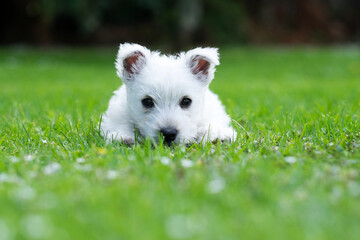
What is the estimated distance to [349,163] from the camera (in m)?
3.65

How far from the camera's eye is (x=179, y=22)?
1997 centimetres

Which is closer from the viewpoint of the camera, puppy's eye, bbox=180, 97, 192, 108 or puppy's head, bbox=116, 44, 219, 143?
puppy's head, bbox=116, 44, 219, 143

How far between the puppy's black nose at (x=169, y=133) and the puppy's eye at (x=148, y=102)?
42 cm

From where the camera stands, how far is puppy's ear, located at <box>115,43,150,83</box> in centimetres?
500

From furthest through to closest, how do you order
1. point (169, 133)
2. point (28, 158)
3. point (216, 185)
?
point (169, 133)
point (28, 158)
point (216, 185)

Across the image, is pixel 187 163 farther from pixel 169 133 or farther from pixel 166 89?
pixel 166 89

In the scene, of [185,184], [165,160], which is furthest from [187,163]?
[185,184]

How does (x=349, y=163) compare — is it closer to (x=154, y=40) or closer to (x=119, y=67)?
(x=119, y=67)

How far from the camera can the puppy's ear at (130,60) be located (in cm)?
500

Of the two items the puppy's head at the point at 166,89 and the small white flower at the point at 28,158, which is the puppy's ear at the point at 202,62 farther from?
the small white flower at the point at 28,158

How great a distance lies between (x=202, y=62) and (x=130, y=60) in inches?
32.1

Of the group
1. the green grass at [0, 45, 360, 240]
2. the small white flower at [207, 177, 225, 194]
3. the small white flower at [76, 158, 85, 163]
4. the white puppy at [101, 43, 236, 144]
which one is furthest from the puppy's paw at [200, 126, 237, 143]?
the small white flower at [207, 177, 225, 194]

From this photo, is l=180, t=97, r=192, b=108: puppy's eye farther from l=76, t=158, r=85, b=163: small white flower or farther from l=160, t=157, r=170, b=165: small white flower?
l=76, t=158, r=85, b=163: small white flower

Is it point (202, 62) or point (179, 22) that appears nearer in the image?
point (202, 62)
